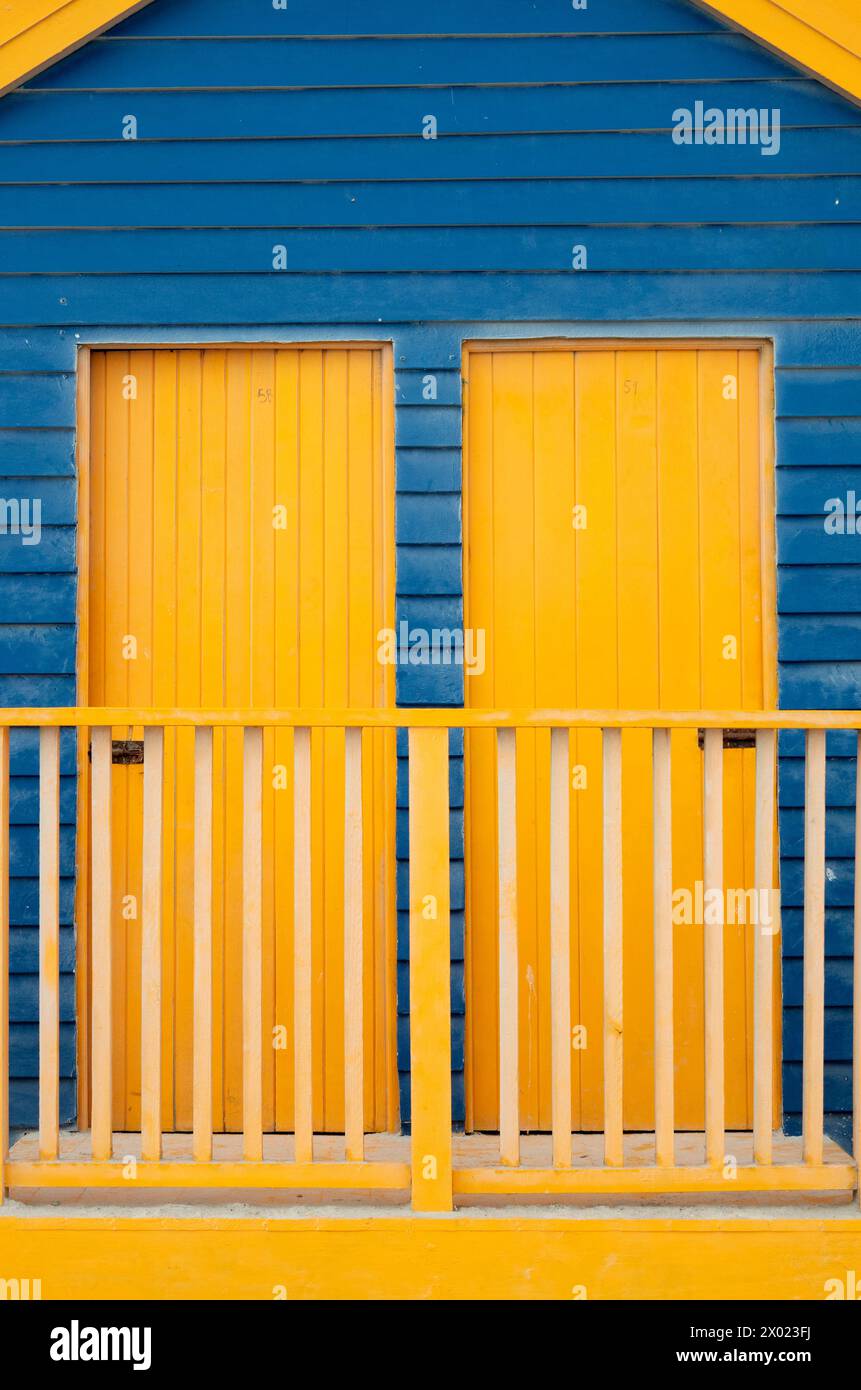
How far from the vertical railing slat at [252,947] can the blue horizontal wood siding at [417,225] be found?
1186 millimetres

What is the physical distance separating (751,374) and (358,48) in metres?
1.66

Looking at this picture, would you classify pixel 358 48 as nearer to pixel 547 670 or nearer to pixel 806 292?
pixel 806 292

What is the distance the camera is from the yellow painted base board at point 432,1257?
303cm

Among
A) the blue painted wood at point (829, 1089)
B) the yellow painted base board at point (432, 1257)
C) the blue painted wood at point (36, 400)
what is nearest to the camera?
the yellow painted base board at point (432, 1257)

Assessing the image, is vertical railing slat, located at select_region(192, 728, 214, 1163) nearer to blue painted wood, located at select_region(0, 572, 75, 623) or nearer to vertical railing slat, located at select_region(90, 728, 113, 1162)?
vertical railing slat, located at select_region(90, 728, 113, 1162)

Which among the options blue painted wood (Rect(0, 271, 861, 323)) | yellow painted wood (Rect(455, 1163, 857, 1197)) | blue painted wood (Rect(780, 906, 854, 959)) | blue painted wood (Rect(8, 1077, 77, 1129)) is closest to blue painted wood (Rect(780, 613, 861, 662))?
blue painted wood (Rect(0, 271, 861, 323))

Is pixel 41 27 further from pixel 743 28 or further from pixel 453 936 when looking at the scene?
pixel 453 936

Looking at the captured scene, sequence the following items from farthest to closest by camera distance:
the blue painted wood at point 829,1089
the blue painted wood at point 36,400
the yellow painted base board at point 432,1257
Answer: the blue painted wood at point 36,400 → the blue painted wood at point 829,1089 → the yellow painted base board at point 432,1257

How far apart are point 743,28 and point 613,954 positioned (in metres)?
2.99

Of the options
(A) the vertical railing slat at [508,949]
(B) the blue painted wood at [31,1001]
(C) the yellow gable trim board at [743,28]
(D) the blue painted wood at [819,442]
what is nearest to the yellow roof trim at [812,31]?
(C) the yellow gable trim board at [743,28]

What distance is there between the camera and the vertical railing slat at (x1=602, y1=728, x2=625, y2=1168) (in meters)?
3.06

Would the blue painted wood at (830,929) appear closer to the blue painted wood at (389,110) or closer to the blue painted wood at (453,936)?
the blue painted wood at (453,936)

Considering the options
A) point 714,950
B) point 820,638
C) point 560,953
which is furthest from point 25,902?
point 820,638

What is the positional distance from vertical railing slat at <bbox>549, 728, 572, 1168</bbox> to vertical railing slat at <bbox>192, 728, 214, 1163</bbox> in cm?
81
